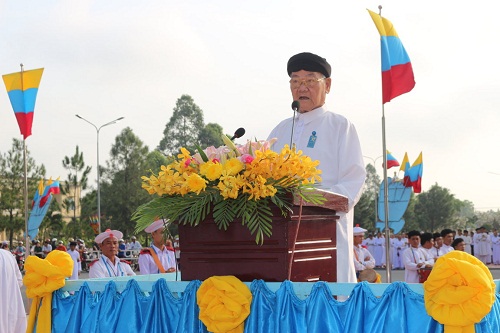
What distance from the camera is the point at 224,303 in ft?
10.6

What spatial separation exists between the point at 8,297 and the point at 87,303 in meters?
2.24

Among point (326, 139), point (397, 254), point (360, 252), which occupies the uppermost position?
point (326, 139)

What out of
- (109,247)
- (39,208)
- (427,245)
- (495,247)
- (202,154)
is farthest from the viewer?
(495,247)

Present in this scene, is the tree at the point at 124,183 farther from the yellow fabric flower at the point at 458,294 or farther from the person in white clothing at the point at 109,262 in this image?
the yellow fabric flower at the point at 458,294

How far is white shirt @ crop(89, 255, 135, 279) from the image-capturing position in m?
9.07

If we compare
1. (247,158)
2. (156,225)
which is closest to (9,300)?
(156,225)

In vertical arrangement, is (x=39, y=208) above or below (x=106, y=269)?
above

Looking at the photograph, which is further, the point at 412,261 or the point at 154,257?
the point at 412,261

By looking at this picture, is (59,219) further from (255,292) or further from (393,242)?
(255,292)

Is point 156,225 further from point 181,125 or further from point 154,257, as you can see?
point 181,125

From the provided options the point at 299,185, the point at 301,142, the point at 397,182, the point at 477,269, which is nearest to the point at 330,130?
the point at 301,142

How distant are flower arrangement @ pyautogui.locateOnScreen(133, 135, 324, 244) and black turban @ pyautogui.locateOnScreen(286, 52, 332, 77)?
1.21 meters

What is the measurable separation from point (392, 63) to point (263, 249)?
10.1 metres

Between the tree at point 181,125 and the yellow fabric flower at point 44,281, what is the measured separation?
205 feet
